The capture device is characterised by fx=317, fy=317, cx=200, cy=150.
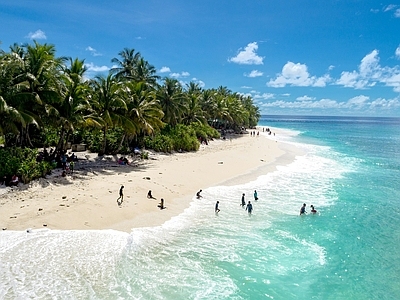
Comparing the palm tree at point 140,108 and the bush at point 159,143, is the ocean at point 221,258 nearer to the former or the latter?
the palm tree at point 140,108

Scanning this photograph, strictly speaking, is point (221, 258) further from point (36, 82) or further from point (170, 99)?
point (170, 99)

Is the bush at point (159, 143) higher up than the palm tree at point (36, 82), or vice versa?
the palm tree at point (36, 82)

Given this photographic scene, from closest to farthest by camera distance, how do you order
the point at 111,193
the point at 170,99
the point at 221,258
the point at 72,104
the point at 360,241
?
the point at 221,258 → the point at 360,241 → the point at 111,193 → the point at 72,104 → the point at 170,99

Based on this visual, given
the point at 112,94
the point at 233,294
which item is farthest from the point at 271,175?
the point at 233,294

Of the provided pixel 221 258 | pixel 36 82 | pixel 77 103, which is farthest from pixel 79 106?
pixel 221 258

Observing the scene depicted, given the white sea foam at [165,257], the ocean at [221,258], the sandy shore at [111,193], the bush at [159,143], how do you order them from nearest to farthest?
the white sea foam at [165,257] → the ocean at [221,258] → the sandy shore at [111,193] → the bush at [159,143]

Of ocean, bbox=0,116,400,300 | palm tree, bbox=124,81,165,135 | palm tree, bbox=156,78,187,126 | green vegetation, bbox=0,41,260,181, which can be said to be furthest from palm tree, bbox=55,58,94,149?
palm tree, bbox=156,78,187,126

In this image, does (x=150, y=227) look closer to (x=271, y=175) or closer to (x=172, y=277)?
(x=172, y=277)

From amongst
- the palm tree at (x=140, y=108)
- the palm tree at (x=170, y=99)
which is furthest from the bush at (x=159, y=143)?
the palm tree at (x=170, y=99)
